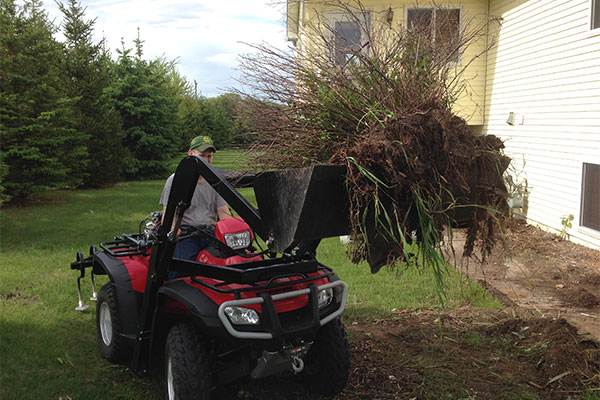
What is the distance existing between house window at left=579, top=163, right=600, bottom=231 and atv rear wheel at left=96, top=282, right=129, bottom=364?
23.7 ft

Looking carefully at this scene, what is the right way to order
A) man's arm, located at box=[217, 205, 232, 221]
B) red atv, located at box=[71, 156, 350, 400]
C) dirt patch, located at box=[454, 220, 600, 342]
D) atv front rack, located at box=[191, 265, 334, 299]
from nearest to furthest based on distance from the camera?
red atv, located at box=[71, 156, 350, 400] → atv front rack, located at box=[191, 265, 334, 299] → man's arm, located at box=[217, 205, 232, 221] → dirt patch, located at box=[454, 220, 600, 342]

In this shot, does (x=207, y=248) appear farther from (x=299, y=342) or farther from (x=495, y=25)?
(x=495, y=25)

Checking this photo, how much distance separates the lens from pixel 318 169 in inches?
104

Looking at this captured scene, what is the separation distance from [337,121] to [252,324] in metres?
1.26

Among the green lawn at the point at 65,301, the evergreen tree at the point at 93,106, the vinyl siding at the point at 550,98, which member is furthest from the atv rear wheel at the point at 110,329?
the evergreen tree at the point at 93,106

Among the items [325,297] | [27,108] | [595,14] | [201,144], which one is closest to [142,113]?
[27,108]

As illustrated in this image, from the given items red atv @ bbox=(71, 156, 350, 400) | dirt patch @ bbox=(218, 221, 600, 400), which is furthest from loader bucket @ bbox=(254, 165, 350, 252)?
dirt patch @ bbox=(218, 221, 600, 400)

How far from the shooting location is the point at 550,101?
9.36 meters

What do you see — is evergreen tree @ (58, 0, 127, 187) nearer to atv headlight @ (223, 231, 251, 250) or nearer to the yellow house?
the yellow house

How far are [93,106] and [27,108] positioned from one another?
5.28 metres

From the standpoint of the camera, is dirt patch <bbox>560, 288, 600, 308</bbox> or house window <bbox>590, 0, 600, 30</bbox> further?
house window <bbox>590, 0, 600, 30</bbox>

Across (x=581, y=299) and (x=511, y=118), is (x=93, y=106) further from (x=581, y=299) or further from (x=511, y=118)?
(x=581, y=299)

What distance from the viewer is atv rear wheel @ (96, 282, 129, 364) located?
13.2 feet

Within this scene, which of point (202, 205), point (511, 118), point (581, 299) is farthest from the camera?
point (511, 118)
